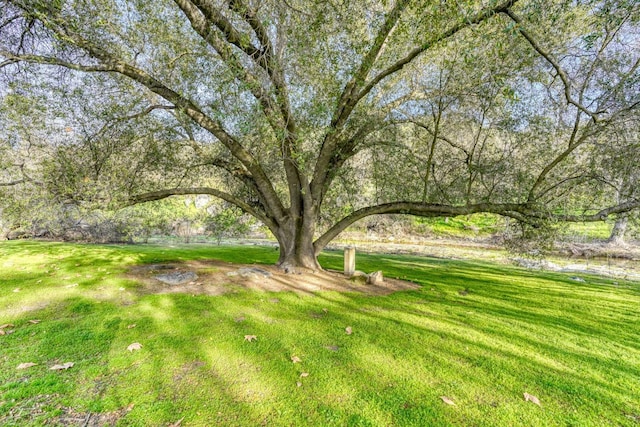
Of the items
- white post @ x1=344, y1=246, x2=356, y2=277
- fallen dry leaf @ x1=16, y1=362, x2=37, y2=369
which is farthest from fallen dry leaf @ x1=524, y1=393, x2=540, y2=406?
fallen dry leaf @ x1=16, y1=362, x2=37, y2=369

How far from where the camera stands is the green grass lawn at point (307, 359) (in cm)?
308

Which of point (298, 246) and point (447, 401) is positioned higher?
point (298, 246)

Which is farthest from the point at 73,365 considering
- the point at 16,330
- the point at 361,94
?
the point at 361,94

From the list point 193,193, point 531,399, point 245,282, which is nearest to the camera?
point 531,399

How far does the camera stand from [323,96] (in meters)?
7.48

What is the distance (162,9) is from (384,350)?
354 inches

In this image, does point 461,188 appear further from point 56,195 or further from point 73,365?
point 56,195

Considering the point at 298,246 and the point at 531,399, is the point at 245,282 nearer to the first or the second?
the point at 298,246

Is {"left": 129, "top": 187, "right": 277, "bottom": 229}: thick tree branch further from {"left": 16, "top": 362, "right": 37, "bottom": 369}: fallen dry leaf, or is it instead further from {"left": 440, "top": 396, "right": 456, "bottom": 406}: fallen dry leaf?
{"left": 440, "top": 396, "right": 456, "bottom": 406}: fallen dry leaf

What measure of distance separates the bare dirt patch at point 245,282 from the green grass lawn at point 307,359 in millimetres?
471

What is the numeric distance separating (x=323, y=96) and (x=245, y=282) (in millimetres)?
5329

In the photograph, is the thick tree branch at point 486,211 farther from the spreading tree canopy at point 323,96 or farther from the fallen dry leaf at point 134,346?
the fallen dry leaf at point 134,346

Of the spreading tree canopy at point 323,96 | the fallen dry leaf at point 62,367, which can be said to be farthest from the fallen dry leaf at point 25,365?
the spreading tree canopy at point 323,96

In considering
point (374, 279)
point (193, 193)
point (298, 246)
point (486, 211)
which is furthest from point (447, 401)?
point (193, 193)
